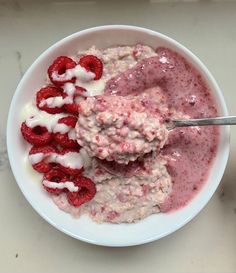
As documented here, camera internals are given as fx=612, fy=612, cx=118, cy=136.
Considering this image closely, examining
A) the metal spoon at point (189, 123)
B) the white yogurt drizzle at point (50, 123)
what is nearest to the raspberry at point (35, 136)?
the white yogurt drizzle at point (50, 123)

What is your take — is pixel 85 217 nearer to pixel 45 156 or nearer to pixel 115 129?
pixel 45 156

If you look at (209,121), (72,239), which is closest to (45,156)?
(72,239)

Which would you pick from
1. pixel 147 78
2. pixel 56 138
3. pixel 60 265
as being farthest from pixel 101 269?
pixel 147 78

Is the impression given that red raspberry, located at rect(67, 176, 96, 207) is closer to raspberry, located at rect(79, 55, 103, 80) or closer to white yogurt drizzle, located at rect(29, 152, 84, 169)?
white yogurt drizzle, located at rect(29, 152, 84, 169)

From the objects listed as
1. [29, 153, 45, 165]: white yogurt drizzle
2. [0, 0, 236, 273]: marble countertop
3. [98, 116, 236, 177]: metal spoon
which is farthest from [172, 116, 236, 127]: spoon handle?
[29, 153, 45, 165]: white yogurt drizzle

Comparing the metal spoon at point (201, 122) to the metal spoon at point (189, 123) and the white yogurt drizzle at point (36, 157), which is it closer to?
the metal spoon at point (189, 123)
